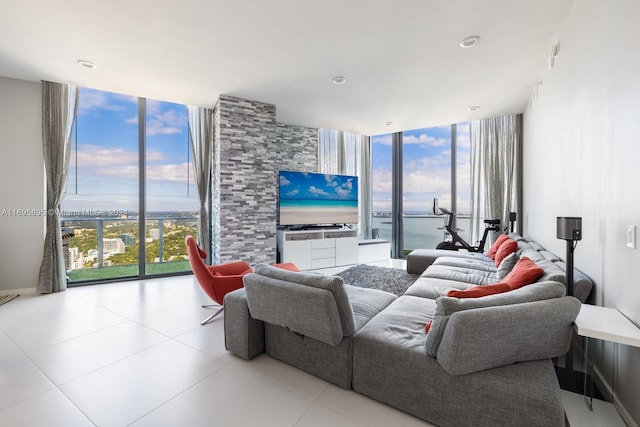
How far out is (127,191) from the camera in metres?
4.62

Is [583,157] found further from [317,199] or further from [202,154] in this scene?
[202,154]

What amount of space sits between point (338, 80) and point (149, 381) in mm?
3752

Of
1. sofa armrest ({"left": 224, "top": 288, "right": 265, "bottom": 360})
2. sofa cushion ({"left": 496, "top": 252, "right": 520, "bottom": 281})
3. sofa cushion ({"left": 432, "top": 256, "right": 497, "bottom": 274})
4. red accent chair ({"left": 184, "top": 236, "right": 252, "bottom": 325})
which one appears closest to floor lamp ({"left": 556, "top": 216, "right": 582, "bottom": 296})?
sofa cushion ({"left": 496, "top": 252, "right": 520, "bottom": 281})

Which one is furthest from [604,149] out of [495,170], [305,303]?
[495,170]

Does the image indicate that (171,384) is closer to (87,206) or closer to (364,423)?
(364,423)

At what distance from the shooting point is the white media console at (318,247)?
5.18 m

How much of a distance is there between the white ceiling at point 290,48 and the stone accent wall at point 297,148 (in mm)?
1397

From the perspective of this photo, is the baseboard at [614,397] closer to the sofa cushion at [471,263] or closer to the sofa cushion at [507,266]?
the sofa cushion at [507,266]

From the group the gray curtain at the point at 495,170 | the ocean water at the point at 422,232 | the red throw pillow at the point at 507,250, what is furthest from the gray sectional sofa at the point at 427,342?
the ocean water at the point at 422,232

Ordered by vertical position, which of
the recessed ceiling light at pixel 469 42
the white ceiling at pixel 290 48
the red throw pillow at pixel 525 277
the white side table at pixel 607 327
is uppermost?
the white ceiling at pixel 290 48

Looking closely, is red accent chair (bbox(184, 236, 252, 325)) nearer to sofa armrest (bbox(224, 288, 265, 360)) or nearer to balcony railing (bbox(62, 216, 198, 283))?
sofa armrest (bbox(224, 288, 265, 360))

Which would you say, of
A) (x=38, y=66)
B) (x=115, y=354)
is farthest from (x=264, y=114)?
(x=115, y=354)

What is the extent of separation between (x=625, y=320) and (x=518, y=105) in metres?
4.24

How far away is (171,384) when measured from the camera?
76.2 inches
